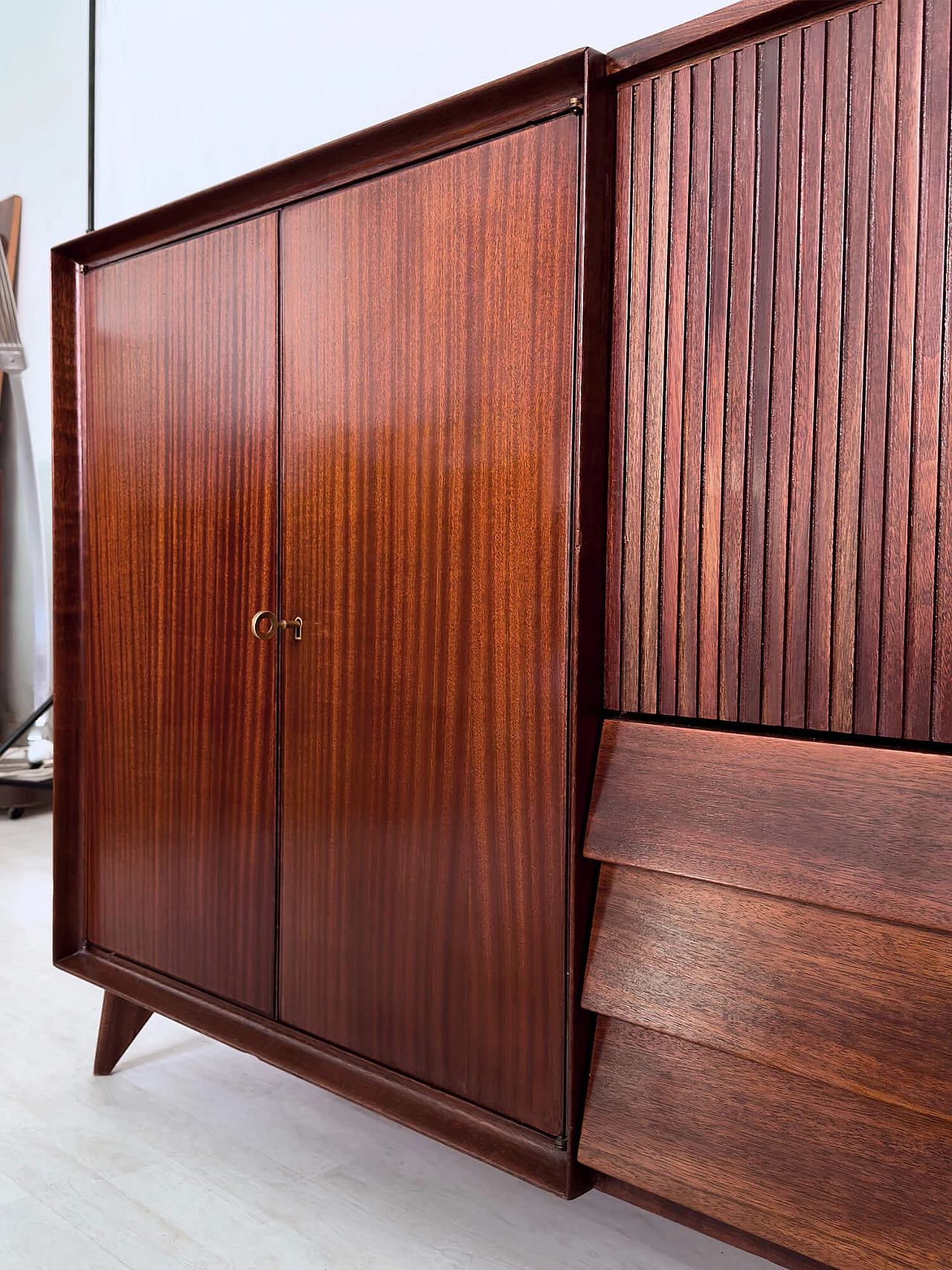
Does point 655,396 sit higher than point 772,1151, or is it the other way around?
point 655,396

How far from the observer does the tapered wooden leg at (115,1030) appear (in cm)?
186

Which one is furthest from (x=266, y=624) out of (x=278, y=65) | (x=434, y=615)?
(x=278, y=65)

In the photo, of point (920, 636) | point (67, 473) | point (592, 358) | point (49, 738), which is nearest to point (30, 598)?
point (49, 738)

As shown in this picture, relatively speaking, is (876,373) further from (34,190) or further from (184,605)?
(34,190)

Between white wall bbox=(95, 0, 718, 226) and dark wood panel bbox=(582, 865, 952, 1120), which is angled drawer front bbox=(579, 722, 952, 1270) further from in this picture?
white wall bbox=(95, 0, 718, 226)

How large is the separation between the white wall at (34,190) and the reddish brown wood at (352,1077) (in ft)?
8.65

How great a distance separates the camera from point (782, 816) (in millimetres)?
1062

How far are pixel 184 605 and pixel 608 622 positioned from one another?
0.74 metres

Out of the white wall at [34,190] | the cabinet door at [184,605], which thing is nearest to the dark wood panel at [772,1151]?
the cabinet door at [184,605]

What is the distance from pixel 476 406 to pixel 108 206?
2.44 meters

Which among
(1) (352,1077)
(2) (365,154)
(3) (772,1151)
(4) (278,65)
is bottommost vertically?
(1) (352,1077)

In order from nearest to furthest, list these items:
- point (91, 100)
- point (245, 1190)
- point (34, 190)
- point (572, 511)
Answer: point (572, 511)
point (245, 1190)
point (91, 100)
point (34, 190)

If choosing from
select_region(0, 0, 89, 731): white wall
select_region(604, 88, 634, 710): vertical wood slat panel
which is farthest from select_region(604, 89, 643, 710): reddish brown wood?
select_region(0, 0, 89, 731): white wall

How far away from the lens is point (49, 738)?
12.6ft
